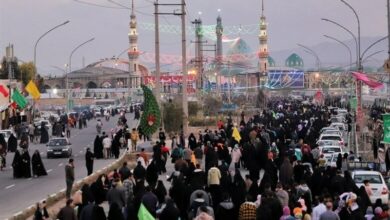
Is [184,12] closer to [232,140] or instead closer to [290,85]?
[232,140]

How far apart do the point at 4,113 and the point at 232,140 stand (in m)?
29.0

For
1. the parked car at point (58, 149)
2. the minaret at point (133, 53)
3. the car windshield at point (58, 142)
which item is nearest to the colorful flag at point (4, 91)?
the car windshield at point (58, 142)

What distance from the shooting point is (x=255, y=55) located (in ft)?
593

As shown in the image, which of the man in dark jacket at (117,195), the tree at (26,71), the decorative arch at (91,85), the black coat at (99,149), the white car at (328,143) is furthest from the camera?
the decorative arch at (91,85)

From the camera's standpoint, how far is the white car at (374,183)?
2127 cm

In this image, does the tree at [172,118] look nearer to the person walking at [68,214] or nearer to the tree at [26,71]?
the person walking at [68,214]

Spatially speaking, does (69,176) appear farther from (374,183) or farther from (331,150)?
(331,150)

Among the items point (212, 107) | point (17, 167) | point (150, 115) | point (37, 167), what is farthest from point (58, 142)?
point (212, 107)

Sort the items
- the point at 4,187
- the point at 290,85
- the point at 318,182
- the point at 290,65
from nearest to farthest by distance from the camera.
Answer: the point at 318,182, the point at 4,187, the point at 290,85, the point at 290,65

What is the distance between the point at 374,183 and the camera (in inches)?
856

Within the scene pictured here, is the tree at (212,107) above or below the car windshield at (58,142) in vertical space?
above

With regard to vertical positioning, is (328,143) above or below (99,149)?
above

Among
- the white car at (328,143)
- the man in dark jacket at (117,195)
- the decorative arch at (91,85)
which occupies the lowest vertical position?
the white car at (328,143)

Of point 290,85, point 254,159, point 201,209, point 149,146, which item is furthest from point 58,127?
point 290,85
